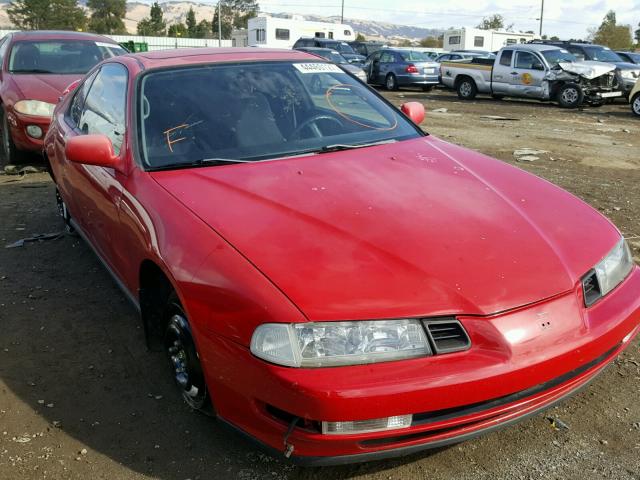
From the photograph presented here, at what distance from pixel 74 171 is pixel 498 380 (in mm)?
3054

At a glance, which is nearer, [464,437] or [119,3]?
[464,437]

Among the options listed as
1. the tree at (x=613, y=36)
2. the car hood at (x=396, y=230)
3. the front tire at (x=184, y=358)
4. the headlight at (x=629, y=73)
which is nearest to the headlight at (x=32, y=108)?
the car hood at (x=396, y=230)

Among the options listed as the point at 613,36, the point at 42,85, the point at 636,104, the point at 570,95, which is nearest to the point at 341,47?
the point at 570,95

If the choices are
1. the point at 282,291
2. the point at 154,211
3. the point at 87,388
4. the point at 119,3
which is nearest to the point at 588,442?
the point at 282,291

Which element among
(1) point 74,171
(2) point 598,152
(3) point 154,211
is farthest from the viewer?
(2) point 598,152

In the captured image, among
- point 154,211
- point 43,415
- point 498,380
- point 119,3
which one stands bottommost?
point 43,415

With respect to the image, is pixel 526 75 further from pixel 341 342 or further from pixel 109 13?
pixel 109 13

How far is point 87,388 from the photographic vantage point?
2.96 metres

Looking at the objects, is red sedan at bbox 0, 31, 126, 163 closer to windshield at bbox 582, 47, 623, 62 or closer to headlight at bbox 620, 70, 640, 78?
headlight at bbox 620, 70, 640, 78

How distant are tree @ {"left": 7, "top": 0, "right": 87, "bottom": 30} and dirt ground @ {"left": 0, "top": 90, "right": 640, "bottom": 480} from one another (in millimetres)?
75883

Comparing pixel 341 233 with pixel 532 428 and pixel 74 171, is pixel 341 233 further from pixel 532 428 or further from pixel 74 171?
pixel 74 171

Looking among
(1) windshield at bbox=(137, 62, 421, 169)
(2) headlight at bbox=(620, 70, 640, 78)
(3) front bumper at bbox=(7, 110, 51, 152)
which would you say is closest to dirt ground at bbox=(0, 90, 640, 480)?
(1) windshield at bbox=(137, 62, 421, 169)

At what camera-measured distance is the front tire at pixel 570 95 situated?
1566cm

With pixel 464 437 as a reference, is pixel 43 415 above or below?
below
